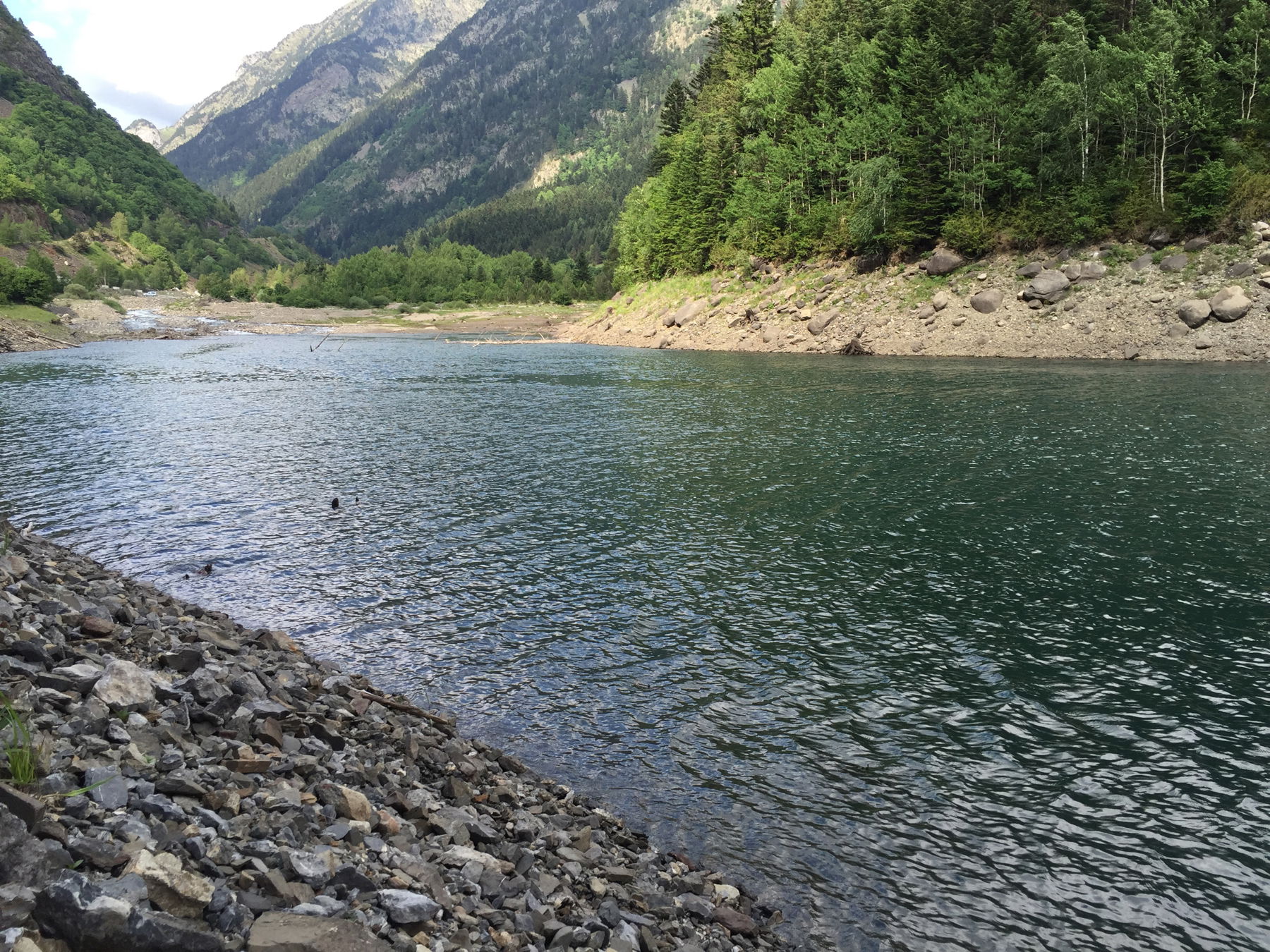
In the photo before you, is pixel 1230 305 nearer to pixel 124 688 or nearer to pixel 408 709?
pixel 408 709

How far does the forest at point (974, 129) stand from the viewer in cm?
7844

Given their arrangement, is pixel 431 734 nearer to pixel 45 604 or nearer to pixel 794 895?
pixel 794 895

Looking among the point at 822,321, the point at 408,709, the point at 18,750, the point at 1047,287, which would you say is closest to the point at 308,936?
the point at 18,750

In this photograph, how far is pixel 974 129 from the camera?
295 feet

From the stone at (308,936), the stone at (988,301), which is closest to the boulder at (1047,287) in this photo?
the stone at (988,301)

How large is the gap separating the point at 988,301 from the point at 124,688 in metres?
85.0

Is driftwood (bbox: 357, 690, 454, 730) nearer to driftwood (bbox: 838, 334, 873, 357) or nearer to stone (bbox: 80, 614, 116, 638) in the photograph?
stone (bbox: 80, 614, 116, 638)

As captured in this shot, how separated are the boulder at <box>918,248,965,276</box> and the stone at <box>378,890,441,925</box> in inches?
3598

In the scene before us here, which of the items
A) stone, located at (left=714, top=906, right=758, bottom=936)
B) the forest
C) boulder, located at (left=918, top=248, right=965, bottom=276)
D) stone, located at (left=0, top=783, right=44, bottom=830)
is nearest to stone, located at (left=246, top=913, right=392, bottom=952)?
stone, located at (left=0, top=783, right=44, bottom=830)

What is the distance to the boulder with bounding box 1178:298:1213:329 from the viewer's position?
222ft

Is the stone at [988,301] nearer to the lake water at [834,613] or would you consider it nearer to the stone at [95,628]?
the lake water at [834,613]

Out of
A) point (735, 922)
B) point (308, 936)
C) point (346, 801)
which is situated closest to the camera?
point (308, 936)

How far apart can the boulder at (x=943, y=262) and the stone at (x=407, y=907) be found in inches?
3598

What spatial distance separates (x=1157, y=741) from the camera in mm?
13734
